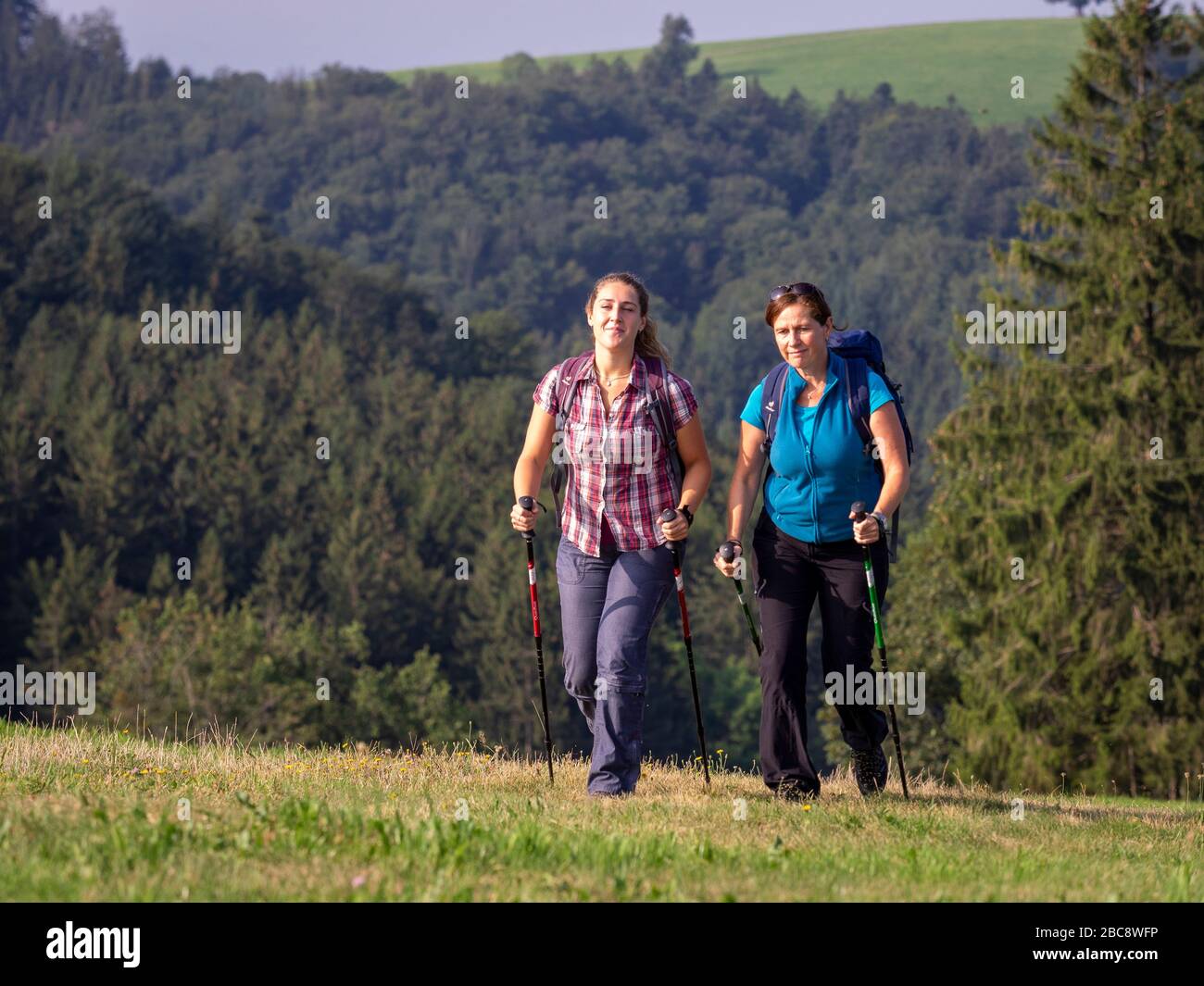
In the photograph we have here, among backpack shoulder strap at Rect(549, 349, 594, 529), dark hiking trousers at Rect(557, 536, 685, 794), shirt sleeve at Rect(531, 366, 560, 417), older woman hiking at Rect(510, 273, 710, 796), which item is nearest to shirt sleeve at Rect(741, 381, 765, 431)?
older woman hiking at Rect(510, 273, 710, 796)

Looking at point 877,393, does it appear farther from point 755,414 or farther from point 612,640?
point 612,640

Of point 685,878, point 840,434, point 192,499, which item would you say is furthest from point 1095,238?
point 192,499

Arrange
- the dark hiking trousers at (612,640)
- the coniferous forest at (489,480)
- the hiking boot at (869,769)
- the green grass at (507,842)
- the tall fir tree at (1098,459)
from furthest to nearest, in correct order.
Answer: the coniferous forest at (489,480)
the tall fir tree at (1098,459)
the hiking boot at (869,769)
the dark hiking trousers at (612,640)
the green grass at (507,842)

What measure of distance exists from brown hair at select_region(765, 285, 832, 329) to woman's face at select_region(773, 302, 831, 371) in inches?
0.8

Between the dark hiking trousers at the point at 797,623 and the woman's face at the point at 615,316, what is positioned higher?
the woman's face at the point at 615,316

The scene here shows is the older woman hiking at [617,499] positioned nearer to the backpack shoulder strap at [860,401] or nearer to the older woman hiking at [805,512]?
A: the older woman hiking at [805,512]

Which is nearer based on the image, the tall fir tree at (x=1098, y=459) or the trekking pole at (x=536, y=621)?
the trekking pole at (x=536, y=621)

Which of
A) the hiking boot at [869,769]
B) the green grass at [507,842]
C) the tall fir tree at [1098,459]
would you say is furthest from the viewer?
the tall fir tree at [1098,459]

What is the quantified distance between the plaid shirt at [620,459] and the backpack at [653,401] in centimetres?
2

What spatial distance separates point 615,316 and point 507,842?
312cm

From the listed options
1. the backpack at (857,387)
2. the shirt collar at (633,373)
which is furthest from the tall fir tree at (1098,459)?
the shirt collar at (633,373)

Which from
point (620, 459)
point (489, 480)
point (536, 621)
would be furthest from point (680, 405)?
point (489, 480)

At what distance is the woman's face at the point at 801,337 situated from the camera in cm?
857
